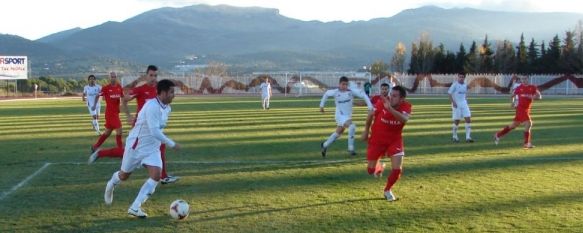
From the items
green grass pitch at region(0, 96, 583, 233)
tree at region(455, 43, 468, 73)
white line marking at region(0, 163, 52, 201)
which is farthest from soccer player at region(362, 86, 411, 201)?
tree at region(455, 43, 468, 73)

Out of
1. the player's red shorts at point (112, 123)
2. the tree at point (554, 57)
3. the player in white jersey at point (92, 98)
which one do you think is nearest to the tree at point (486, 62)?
the tree at point (554, 57)

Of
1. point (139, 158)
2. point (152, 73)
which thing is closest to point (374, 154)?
point (139, 158)

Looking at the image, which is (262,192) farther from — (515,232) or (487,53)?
(487,53)

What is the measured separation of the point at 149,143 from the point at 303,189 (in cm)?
272

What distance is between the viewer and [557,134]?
18438mm

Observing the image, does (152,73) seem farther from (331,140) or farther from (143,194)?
(331,140)

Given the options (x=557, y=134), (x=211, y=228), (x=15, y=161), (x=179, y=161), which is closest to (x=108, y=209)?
(x=211, y=228)

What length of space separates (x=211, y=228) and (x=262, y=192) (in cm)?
216

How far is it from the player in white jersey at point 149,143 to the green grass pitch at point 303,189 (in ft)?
1.12

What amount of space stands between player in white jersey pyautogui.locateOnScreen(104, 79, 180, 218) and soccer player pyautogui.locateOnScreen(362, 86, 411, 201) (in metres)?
2.94

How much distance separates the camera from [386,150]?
9000 mm

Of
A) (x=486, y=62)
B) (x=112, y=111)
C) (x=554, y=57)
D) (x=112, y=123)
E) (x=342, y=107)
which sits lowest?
(x=112, y=123)

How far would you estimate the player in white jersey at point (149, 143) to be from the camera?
7.66 meters

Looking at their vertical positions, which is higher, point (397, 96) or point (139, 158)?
point (397, 96)
